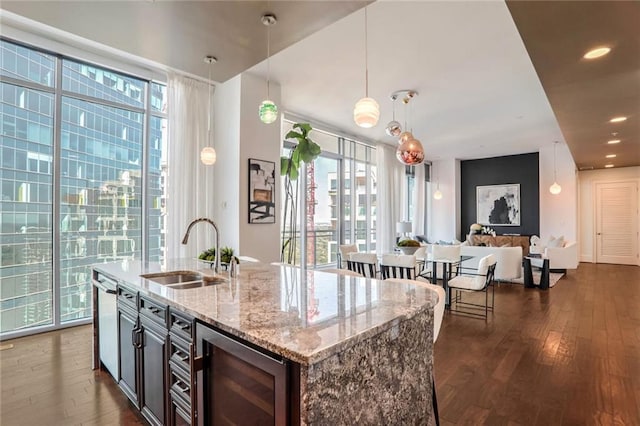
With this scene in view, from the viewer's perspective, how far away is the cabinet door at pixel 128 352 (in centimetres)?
220

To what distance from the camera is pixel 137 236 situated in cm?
477

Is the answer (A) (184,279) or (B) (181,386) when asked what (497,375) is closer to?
(B) (181,386)

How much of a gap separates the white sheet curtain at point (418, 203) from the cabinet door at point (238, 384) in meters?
9.90

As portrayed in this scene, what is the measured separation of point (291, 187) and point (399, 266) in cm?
261

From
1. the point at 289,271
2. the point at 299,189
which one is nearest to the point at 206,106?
the point at 299,189

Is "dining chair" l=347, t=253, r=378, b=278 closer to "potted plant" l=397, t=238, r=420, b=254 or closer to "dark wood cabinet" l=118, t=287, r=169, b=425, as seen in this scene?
"potted plant" l=397, t=238, r=420, b=254

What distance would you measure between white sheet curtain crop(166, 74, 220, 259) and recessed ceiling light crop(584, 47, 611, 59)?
15.1 feet

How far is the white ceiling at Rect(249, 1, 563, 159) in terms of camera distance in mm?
3480

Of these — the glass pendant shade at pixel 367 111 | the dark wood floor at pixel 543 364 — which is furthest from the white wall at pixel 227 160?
the dark wood floor at pixel 543 364

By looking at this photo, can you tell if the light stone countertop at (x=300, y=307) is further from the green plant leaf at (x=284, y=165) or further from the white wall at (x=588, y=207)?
the white wall at (x=588, y=207)

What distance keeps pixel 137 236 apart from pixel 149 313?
317 cm

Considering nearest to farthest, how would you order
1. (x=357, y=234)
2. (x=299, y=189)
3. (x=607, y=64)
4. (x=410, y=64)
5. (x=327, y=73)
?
(x=607, y=64) → (x=410, y=64) → (x=327, y=73) → (x=299, y=189) → (x=357, y=234)

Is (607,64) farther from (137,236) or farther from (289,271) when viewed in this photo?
(137,236)

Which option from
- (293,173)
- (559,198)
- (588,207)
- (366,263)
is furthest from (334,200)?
(588,207)
